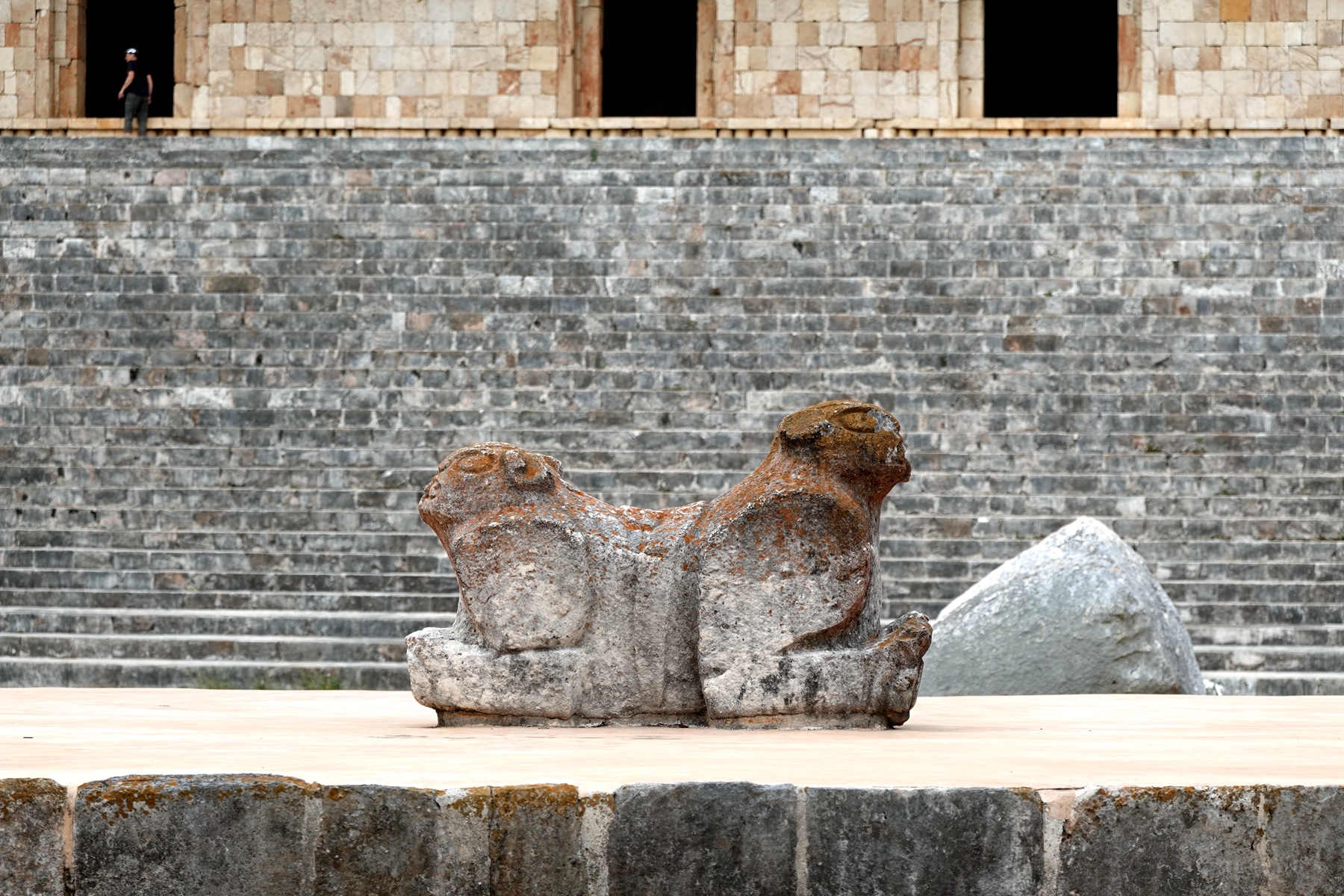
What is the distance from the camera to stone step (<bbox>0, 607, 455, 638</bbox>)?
1068cm

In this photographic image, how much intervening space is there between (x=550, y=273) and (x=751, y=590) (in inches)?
398

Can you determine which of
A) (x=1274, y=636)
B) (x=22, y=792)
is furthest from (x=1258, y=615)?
(x=22, y=792)

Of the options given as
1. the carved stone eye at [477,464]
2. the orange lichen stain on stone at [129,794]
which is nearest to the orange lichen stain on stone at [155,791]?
the orange lichen stain on stone at [129,794]

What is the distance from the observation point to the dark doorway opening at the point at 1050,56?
27344 millimetres

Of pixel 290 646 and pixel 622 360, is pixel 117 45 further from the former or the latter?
pixel 290 646

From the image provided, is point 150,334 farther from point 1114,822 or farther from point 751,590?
point 1114,822

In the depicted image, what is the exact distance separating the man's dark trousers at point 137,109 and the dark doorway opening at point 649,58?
7.23 meters

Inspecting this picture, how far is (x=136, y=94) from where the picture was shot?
21.7m

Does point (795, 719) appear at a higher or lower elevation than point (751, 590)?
lower

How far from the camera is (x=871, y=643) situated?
17.7 feet

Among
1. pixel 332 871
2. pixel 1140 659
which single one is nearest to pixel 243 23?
pixel 1140 659

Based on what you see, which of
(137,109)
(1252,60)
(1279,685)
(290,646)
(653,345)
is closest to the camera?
(1279,685)

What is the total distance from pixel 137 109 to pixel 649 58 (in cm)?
836

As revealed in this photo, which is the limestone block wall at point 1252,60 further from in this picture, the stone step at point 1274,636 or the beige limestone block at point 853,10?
the stone step at point 1274,636
